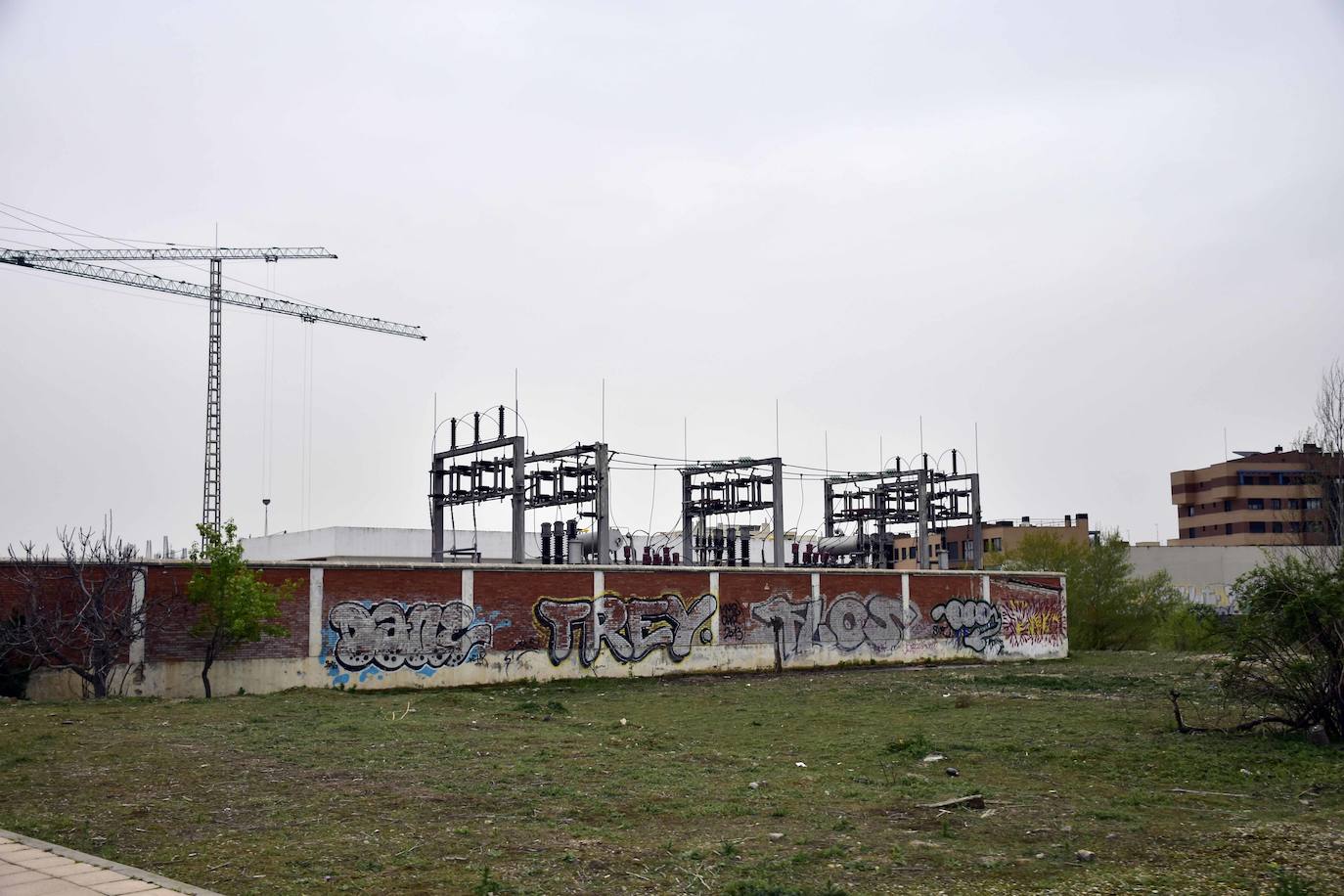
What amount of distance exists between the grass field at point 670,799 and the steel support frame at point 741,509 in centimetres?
1638

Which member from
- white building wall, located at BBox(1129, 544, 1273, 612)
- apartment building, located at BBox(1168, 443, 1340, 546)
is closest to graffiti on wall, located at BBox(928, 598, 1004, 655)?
white building wall, located at BBox(1129, 544, 1273, 612)

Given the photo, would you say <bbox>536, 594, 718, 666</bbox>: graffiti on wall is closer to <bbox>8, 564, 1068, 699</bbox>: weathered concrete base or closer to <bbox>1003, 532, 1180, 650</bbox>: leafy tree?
<bbox>8, 564, 1068, 699</bbox>: weathered concrete base

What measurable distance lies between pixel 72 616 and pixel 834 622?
2213cm

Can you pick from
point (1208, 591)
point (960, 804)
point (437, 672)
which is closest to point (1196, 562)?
point (1208, 591)

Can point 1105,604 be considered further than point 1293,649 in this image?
Yes

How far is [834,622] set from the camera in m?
36.4

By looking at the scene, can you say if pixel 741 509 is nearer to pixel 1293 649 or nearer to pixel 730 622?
pixel 730 622

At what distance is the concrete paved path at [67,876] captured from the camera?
298 inches

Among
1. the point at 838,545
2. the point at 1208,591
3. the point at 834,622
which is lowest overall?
the point at 1208,591

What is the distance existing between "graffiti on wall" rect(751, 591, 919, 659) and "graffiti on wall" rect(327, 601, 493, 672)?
9.74 metres

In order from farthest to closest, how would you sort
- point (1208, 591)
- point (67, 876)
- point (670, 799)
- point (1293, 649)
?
point (1208, 591), point (1293, 649), point (670, 799), point (67, 876)

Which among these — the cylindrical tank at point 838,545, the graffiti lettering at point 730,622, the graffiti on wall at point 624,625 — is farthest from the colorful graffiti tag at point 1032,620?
the graffiti on wall at point 624,625

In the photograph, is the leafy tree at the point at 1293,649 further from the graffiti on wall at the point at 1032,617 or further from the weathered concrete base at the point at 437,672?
the graffiti on wall at the point at 1032,617

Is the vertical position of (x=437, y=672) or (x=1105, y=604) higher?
(x=1105, y=604)
